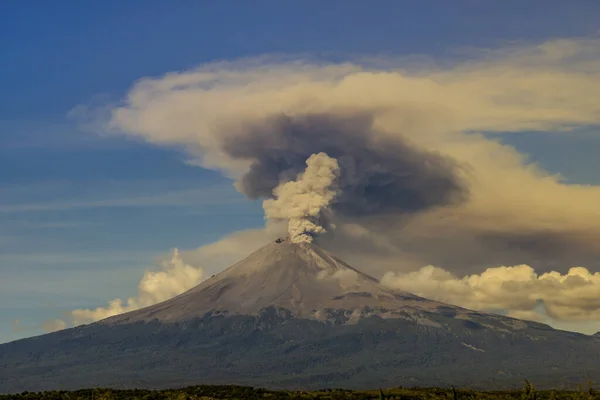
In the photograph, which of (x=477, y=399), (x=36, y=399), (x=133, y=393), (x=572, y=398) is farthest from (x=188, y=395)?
(x=572, y=398)

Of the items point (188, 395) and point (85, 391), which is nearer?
point (188, 395)

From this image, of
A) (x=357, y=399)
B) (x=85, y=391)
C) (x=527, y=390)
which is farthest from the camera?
(x=85, y=391)

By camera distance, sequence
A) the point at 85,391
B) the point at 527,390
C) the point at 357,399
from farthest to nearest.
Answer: the point at 85,391 < the point at 357,399 < the point at 527,390

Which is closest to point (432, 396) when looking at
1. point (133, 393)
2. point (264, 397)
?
point (264, 397)

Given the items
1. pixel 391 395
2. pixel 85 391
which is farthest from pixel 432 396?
pixel 85 391

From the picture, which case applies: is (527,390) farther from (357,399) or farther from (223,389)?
(223,389)

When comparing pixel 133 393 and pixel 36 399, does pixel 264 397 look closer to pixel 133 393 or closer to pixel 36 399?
pixel 133 393

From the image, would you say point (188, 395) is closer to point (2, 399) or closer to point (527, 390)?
point (2, 399)

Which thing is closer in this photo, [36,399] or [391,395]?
[36,399]
